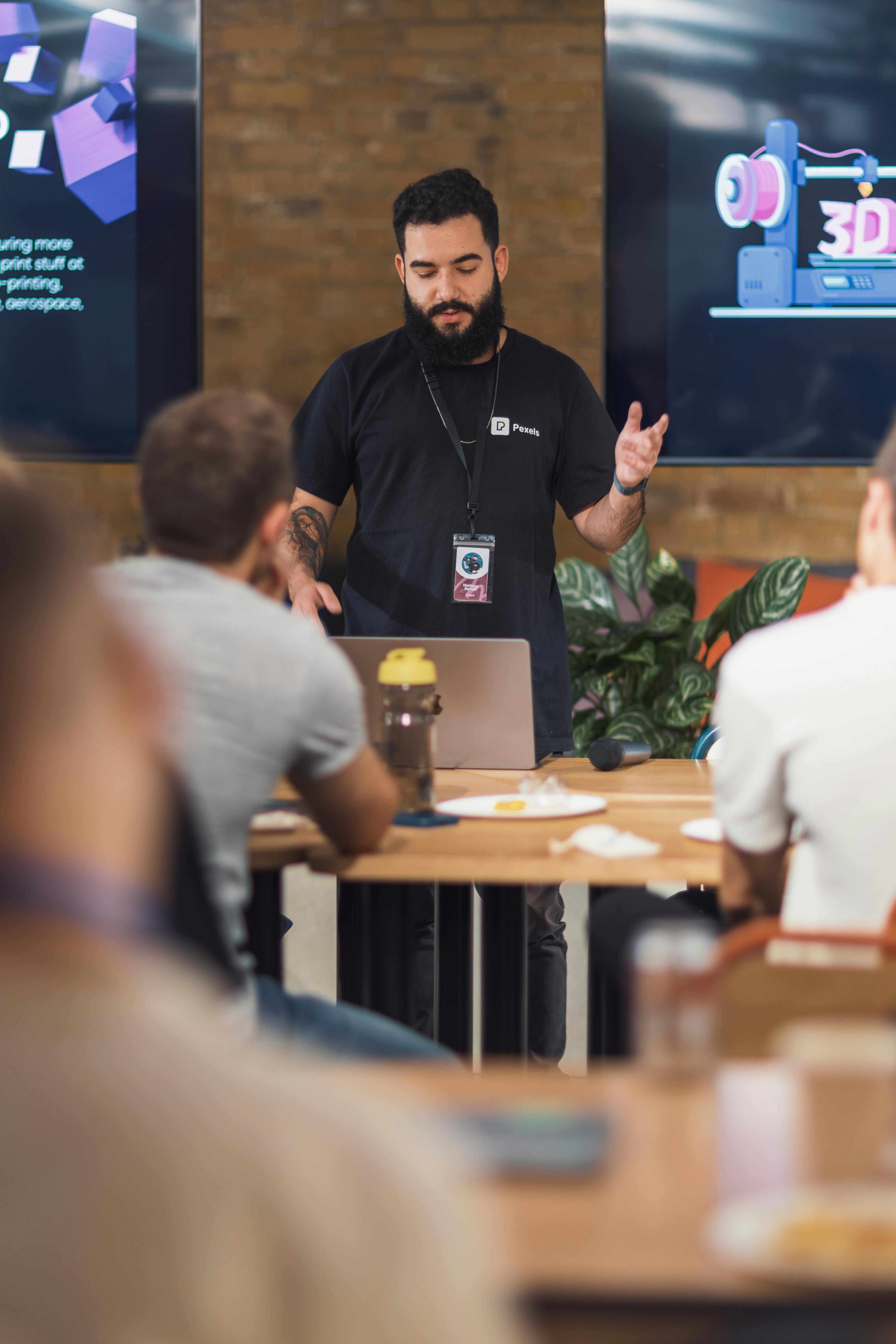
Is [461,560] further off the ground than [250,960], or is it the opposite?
[461,560]

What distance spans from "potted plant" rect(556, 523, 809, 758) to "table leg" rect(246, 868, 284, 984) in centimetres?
196

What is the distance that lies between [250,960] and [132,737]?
1164mm

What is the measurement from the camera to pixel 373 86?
468 centimetres

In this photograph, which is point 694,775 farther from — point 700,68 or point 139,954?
point 700,68

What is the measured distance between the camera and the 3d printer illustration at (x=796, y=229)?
14.7 feet

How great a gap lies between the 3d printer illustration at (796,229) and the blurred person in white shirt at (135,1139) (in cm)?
449

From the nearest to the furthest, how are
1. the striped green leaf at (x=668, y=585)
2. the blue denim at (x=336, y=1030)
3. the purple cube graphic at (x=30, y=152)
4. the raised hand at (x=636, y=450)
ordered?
1. the blue denim at (x=336, y=1030)
2. the raised hand at (x=636, y=450)
3. the striped green leaf at (x=668, y=585)
4. the purple cube graphic at (x=30, y=152)

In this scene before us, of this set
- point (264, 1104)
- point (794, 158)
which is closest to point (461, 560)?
point (794, 158)

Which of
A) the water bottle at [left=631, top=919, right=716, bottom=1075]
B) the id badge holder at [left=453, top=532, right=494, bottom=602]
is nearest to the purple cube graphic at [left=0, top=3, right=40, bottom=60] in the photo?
the id badge holder at [left=453, top=532, right=494, bottom=602]

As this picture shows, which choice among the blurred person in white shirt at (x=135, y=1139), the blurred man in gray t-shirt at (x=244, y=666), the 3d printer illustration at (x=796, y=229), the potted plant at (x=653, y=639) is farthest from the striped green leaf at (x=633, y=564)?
the blurred person in white shirt at (x=135, y=1139)

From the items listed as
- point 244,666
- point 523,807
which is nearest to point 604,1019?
point 523,807

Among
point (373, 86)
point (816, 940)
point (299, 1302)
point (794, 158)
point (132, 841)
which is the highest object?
point (373, 86)

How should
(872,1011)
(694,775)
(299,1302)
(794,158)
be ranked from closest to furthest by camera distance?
1. (299,1302)
2. (872,1011)
3. (694,775)
4. (794,158)

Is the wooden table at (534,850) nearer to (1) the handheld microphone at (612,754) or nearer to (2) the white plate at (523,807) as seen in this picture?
(2) the white plate at (523,807)
